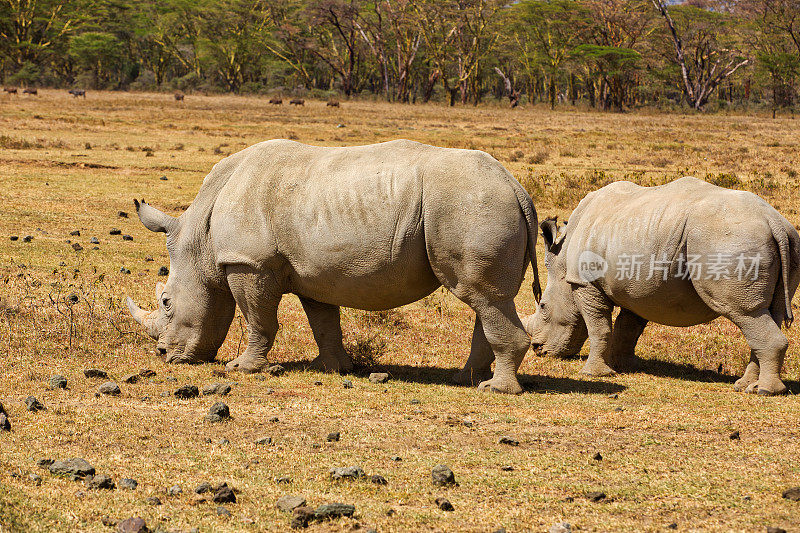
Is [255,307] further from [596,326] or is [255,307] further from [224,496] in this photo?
[224,496]

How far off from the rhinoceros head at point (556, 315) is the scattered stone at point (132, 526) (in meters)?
5.79

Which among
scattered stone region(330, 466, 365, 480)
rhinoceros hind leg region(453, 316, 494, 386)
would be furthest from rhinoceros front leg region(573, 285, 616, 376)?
scattered stone region(330, 466, 365, 480)

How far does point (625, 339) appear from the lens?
387 inches

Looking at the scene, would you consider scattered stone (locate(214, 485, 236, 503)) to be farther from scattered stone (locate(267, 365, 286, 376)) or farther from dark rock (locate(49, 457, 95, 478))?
scattered stone (locate(267, 365, 286, 376))

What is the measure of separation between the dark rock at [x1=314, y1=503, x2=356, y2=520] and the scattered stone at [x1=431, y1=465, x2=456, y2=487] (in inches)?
26.1

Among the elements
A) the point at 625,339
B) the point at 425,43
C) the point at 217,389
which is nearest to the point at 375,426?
the point at 217,389

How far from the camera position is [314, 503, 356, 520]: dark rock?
4832mm

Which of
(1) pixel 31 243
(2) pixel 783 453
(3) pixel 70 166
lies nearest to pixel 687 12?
(3) pixel 70 166

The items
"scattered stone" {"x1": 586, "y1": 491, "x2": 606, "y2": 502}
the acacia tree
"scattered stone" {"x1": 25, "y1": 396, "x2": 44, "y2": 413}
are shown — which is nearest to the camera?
"scattered stone" {"x1": 586, "y1": 491, "x2": 606, "y2": 502}

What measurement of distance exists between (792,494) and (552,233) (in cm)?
475

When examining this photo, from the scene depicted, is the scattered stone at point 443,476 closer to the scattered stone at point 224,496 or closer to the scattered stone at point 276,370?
the scattered stone at point 224,496

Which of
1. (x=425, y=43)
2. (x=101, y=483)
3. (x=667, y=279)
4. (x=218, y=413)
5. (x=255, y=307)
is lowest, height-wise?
(x=218, y=413)

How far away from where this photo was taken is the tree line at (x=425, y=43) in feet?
201

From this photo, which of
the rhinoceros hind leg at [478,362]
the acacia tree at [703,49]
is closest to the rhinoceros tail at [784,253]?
the rhinoceros hind leg at [478,362]
